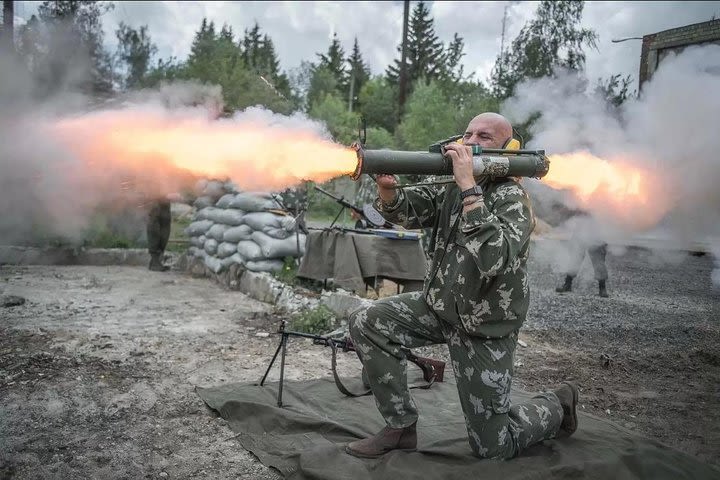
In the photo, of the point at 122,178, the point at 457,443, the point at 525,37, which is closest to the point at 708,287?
the point at 457,443

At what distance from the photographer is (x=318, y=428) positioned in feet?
12.9

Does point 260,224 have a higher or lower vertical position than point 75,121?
lower

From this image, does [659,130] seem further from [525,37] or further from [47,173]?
[525,37]

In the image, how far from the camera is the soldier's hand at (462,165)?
3.19 metres

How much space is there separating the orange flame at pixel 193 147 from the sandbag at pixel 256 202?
2.64 m

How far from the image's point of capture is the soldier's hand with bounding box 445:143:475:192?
3186 mm

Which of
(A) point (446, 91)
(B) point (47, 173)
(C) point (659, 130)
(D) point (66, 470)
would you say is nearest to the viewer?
(D) point (66, 470)

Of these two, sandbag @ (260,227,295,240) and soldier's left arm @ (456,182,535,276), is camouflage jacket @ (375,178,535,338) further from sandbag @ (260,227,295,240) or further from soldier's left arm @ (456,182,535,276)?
sandbag @ (260,227,295,240)

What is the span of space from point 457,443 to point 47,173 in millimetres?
5347

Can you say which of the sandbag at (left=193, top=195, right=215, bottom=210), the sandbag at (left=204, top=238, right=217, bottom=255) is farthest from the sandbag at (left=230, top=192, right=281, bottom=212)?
the sandbag at (left=193, top=195, right=215, bottom=210)

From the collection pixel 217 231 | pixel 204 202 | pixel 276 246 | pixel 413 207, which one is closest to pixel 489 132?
pixel 413 207

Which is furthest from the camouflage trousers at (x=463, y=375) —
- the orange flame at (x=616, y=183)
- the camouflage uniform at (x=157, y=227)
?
the camouflage uniform at (x=157, y=227)

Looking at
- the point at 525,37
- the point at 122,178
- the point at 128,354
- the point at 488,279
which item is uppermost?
the point at 525,37

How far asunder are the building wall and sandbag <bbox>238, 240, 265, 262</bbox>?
19.3 ft
